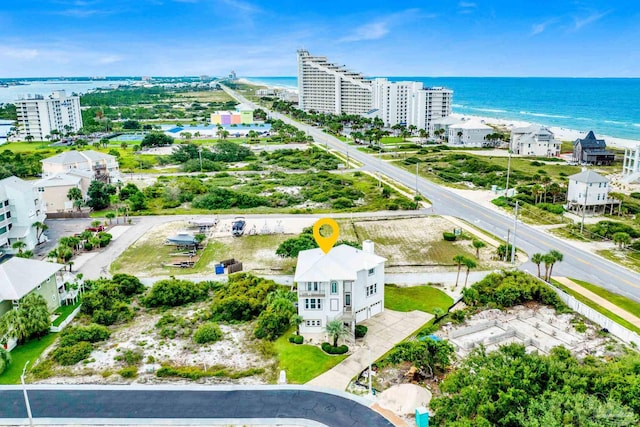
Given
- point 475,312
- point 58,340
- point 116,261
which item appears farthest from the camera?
point 116,261

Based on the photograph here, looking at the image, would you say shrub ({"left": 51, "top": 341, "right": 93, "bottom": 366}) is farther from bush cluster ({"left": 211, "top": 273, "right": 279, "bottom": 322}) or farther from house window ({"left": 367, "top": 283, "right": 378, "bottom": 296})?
house window ({"left": 367, "top": 283, "right": 378, "bottom": 296})

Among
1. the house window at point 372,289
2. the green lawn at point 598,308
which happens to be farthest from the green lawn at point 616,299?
the house window at point 372,289

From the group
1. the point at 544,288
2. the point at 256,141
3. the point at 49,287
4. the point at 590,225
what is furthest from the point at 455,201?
the point at 256,141

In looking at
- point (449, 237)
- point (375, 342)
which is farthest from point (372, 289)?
point (449, 237)

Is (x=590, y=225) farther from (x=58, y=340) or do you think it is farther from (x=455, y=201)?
(x=58, y=340)

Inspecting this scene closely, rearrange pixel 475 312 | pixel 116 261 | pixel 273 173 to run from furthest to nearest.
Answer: pixel 273 173
pixel 116 261
pixel 475 312

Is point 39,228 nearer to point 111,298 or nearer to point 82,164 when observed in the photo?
point 111,298
